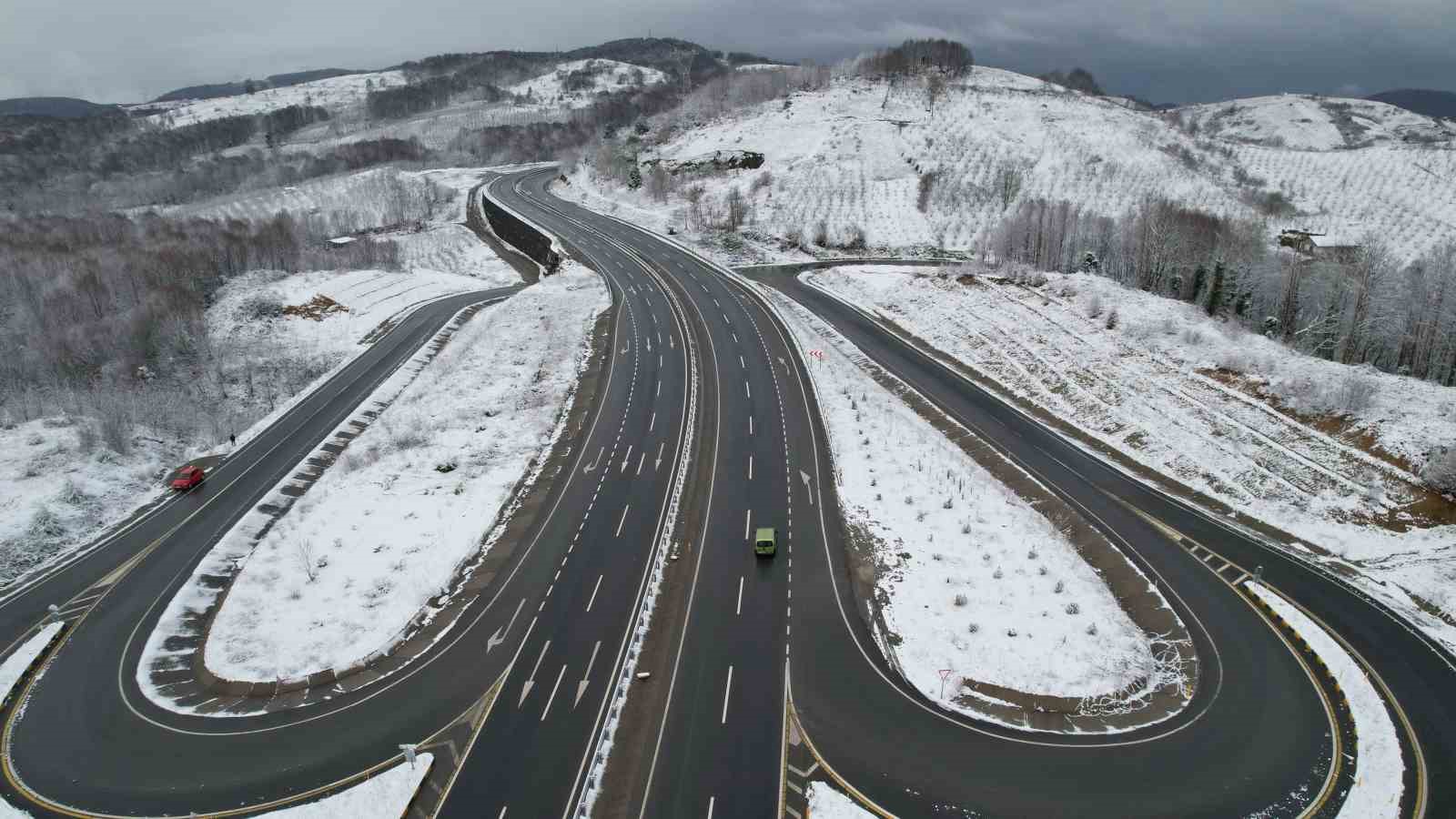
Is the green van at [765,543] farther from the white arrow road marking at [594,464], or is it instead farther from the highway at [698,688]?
the white arrow road marking at [594,464]

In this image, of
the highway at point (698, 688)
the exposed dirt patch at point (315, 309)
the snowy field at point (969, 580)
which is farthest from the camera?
the exposed dirt patch at point (315, 309)

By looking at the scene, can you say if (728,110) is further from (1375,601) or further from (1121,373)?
(1375,601)

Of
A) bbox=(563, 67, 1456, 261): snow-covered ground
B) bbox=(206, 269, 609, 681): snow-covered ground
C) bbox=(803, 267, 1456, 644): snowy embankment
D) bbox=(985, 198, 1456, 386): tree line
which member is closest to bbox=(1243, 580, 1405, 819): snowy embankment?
bbox=(803, 267, 1456, 644): snowy embankment

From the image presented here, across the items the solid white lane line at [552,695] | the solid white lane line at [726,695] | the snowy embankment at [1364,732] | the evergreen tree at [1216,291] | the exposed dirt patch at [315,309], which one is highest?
the evergreen tree at [1216,291]

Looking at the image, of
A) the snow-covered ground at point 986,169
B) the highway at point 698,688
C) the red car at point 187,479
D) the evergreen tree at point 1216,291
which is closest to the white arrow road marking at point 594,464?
the highway at point 698,688

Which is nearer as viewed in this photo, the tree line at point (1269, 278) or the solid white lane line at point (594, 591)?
the solid white lane line at point (594, 591)

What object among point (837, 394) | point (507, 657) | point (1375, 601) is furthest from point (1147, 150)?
point (507, 657)
